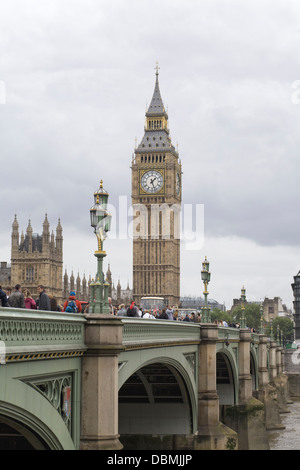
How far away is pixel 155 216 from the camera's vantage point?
15500 cm

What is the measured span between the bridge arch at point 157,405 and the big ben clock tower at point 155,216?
395 feet

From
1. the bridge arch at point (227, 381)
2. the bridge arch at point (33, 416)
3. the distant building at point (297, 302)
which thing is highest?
the distant building at point (297, 302)

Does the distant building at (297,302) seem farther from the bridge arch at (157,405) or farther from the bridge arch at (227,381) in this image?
the bridge arch at (157,405)

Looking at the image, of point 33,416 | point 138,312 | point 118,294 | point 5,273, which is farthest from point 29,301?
A: point 118,294

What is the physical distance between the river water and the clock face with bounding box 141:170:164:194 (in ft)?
282

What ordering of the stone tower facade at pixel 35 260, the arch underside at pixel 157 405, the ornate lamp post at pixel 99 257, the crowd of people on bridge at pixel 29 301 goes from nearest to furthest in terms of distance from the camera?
the crowd of people on bridge at pixel 29 301 < the ornate lamp post at pixel 99 257 < the arch underside at pixel 157 405 < the stone tower facade at pixel 35 260

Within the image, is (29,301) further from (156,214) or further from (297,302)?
(156,214)

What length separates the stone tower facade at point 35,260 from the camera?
122 metres

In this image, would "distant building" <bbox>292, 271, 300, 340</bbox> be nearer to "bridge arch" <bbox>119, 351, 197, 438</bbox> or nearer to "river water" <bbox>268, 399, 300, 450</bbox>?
"river water" <bbox>268, 399, 300, 450</bbox>

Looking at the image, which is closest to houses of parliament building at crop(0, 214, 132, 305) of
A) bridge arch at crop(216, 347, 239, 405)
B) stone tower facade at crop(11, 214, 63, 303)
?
stone tower facade at crop(11, 214, 63, 303)

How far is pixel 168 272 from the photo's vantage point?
511 ft

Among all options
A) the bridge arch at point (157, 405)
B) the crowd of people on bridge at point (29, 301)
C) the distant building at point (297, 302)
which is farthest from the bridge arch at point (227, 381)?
the distant building at point (297, 302)

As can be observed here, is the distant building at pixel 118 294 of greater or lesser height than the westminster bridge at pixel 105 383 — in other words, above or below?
above
